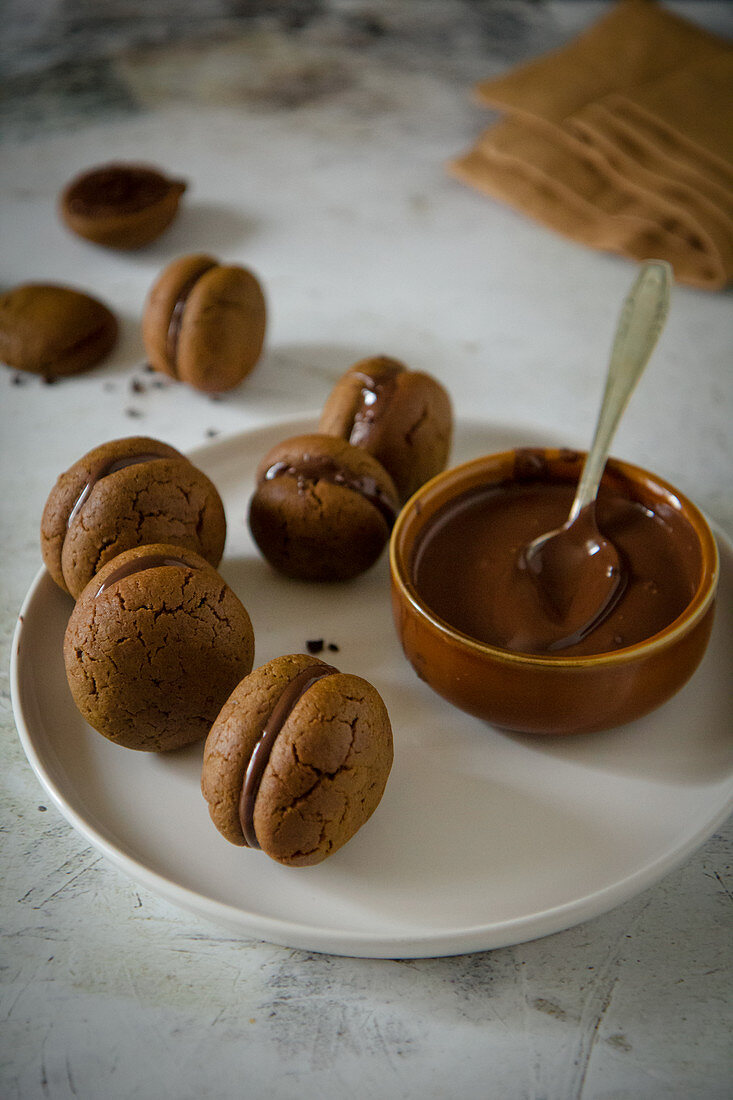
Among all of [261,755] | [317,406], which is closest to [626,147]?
[317,406]

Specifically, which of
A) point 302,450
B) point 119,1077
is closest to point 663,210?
point 302,450

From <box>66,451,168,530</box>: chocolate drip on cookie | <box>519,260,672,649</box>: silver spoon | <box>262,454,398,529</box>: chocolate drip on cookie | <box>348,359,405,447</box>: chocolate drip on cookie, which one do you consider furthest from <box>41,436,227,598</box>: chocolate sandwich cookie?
<box>519,260,672,649</box>: silver spoon

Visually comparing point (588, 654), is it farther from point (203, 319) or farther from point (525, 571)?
point (203, 319)

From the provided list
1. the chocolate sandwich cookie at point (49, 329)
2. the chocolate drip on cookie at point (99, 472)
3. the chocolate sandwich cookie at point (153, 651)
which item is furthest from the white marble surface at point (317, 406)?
the chocolate drip on cookie at point (99, 472)

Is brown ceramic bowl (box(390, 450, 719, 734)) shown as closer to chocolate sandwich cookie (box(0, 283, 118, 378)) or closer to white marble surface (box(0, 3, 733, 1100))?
white marble surface (box(0, 3, 733, 1100))

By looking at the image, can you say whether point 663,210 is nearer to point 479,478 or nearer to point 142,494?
point 479,478

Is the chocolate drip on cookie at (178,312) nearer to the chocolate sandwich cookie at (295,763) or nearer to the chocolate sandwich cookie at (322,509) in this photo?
the chocolate sandwich cookie at (322,509)
